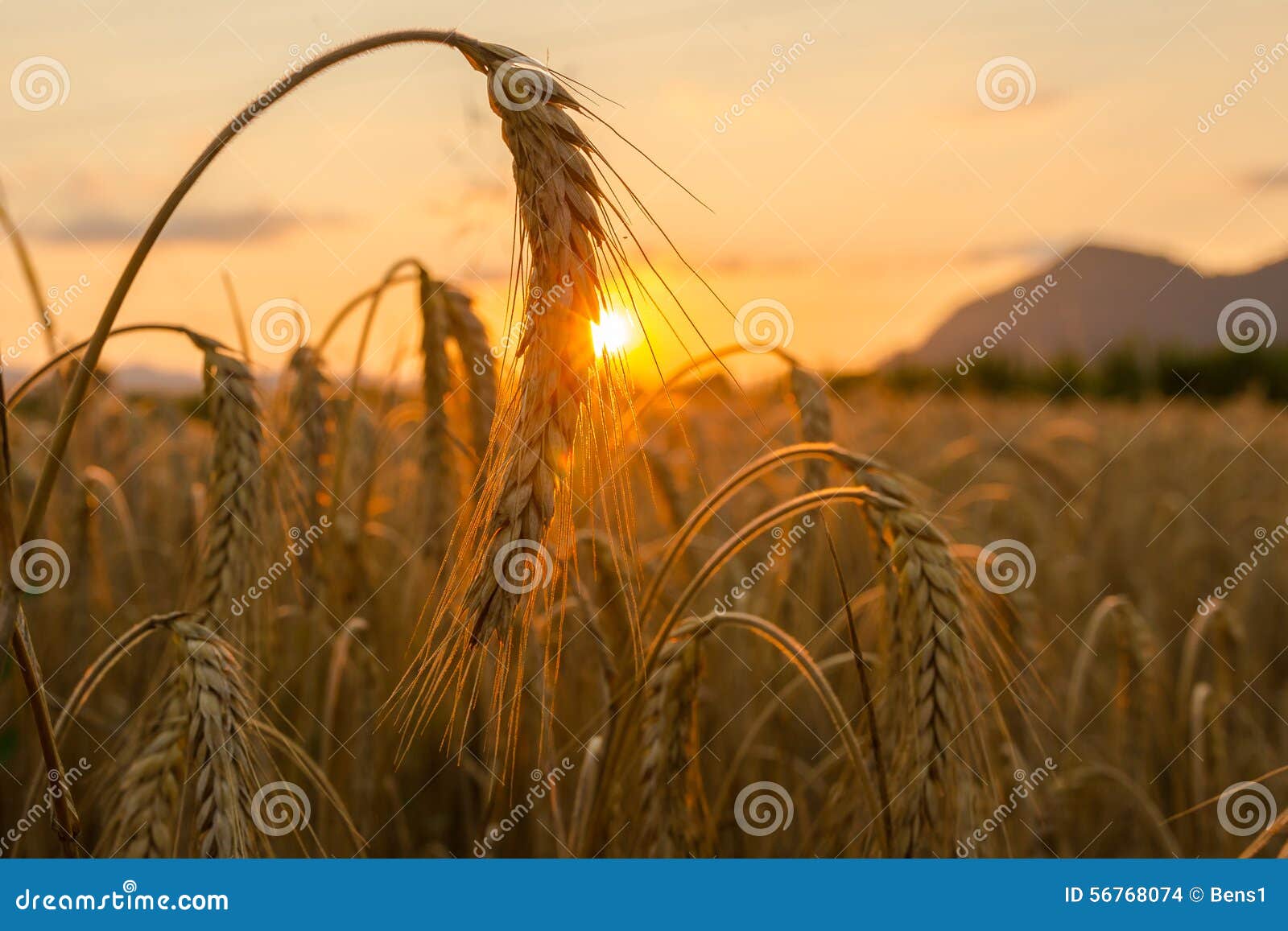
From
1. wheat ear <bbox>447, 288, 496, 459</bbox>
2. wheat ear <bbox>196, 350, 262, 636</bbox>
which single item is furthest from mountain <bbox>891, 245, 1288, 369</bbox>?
wheat ear <bbox>196, 350, 262, 636</bbox>

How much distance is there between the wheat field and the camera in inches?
38.6

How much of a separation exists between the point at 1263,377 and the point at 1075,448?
662 inches

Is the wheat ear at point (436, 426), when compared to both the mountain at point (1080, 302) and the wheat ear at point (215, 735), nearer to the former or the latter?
the wheat ear at point (215, 735)

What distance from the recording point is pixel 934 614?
1.28 meters

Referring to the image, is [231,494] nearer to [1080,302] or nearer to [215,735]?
[215,735]

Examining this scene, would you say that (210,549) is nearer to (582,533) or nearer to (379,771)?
(582,533)

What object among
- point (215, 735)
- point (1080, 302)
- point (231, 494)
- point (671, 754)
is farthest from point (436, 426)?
point (1080, 302)

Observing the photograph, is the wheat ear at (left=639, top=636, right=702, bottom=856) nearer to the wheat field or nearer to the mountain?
the wheat field

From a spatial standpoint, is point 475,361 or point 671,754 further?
point 475,361

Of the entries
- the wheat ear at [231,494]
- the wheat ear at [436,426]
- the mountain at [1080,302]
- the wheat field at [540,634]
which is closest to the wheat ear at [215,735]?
the wheat field at [540,634]

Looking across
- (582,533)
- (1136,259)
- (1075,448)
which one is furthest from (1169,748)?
(1136,259)

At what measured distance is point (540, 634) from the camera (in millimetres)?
2109

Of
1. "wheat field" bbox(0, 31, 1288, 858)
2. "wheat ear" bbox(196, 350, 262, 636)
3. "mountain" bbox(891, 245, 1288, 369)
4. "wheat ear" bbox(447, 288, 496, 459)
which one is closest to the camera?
"wheat field" bbox(0, 31, 1288, 858)

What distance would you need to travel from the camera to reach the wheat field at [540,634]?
0.98 metres
